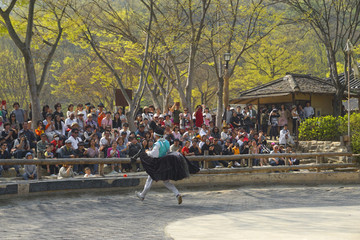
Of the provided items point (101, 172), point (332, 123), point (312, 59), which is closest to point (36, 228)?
point (101, 172)

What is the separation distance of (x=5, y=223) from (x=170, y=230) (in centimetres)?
328

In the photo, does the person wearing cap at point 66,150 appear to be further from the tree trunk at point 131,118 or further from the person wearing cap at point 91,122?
the tree trunk at point 131,118

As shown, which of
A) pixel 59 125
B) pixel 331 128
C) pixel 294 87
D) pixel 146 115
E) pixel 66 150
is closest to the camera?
pixel 66 150

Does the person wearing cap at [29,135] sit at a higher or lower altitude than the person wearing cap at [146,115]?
lower

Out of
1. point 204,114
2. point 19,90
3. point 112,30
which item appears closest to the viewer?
point 204,114

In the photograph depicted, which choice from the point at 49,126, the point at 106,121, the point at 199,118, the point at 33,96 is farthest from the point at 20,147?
the point at 199,118

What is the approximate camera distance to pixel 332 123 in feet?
66.5

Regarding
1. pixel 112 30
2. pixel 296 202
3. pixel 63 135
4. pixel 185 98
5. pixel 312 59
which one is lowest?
pixel 296 202

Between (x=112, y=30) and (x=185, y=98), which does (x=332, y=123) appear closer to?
(x=185, y=98)

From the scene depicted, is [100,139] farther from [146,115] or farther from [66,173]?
[146,115]

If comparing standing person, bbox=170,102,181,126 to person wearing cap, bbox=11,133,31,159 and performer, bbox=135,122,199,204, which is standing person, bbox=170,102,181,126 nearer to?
person wearing cap, bbox=11,133,31,159

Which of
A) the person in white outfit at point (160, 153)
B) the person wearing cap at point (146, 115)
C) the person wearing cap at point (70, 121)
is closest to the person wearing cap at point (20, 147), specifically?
the person wearing cap at point (70, 121)

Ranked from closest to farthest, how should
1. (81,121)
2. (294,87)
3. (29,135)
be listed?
1. (29,135)
2. (81,121)
3. (294,87)

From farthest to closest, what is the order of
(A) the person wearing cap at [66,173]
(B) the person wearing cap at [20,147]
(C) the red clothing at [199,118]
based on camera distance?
Answer: (C) the red clothing at [199,118], (B) the person wearing cap at [20,147], (A) the person wearing cap at [66,173]
